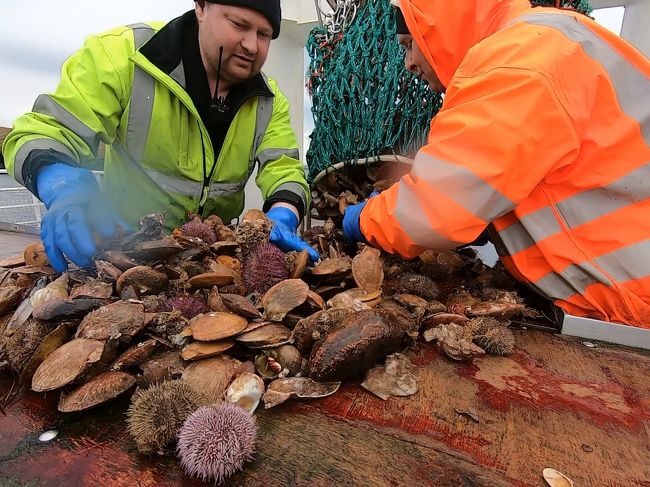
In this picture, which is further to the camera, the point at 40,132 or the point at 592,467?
the point at 40,132

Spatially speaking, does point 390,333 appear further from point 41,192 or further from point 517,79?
point 41,192

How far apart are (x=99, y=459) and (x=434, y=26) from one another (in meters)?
1.53

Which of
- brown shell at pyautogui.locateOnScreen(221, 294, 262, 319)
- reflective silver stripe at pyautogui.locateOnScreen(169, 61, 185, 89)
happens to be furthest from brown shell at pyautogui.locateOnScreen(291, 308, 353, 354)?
reflective silver stripe at pyautogui.locateOnScreen(169, 61, 185, 89)

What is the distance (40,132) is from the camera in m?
1.64

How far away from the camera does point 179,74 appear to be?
190cm

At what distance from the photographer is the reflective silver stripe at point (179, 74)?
6.16 feet

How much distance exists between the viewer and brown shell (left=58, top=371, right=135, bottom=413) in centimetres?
78

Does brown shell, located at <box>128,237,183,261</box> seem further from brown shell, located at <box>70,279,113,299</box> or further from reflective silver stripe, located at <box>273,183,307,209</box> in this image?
reflective silver stripe, located at <box>273,183,307,209</box>

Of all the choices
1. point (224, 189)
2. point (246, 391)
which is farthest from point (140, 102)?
point (246, 391)

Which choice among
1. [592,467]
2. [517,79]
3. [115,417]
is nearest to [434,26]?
[517,79]

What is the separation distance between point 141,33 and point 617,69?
1.96m

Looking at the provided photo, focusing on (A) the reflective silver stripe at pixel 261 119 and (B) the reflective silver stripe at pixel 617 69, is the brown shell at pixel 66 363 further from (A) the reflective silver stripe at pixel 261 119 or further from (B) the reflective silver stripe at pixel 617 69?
(A) the reflective silver stripe at pixel 261 119

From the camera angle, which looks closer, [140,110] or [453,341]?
A: [453,341]

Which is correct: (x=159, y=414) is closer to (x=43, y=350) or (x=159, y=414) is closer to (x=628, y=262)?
(x=43, y=350)
